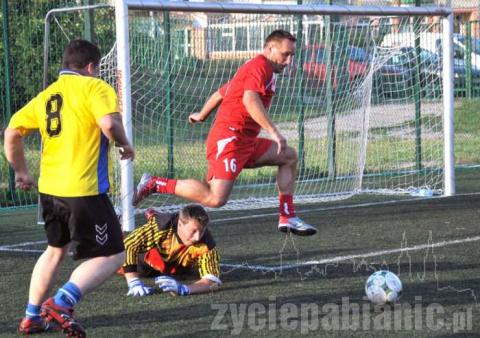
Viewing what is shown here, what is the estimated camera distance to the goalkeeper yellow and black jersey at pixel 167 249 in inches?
301

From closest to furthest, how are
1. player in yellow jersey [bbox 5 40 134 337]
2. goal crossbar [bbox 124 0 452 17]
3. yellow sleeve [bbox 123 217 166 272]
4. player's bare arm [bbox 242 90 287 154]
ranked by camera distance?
player in yellow jersey [bbox 5 40 134 337], yellow sleeve [bbox 123 217 166 272], player's bare arm [bbox 242 90 287 154], goal crossbar [bbox 124 0 452 17]

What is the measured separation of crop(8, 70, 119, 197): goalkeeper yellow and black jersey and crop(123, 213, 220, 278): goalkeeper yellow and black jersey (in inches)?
59.4

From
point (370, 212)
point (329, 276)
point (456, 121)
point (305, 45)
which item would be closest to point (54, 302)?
point (329, 276)

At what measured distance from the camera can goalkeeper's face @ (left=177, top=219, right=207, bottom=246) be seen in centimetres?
Answer: 750

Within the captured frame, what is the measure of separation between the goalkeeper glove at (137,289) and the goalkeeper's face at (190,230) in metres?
0.44

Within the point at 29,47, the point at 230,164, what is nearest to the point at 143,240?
the point at 230,164

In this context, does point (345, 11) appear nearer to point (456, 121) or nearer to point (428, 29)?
point (428, 29)

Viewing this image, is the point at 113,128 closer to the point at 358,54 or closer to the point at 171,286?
the point at 171,286

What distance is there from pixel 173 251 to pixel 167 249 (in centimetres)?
5

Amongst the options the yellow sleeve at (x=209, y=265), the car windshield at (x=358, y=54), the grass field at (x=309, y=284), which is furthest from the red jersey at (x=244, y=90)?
the car windshield at (x=358, y=54)

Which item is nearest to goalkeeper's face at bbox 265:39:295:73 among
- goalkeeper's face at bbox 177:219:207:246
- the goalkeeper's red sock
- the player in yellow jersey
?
the goalkeeper's red sock

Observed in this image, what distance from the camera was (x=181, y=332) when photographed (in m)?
6.28

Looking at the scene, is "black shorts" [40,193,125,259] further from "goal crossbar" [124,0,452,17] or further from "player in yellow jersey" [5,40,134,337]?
"goal crossbar" [124,0,452,17]

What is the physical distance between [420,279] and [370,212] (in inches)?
174
